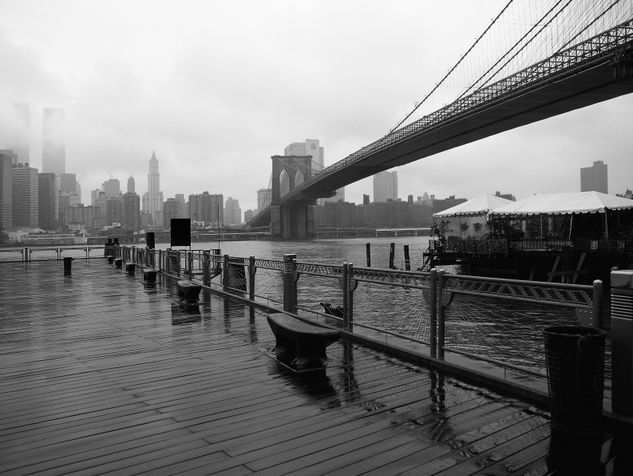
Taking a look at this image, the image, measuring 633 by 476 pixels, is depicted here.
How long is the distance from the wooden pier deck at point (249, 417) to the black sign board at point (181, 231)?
28.0ft

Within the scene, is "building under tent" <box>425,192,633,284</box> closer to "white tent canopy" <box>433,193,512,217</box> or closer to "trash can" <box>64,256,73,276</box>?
"white tent canopy" <box>433,193,512,217</box>

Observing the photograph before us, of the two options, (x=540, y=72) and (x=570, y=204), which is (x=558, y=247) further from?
(x=540, y=72)

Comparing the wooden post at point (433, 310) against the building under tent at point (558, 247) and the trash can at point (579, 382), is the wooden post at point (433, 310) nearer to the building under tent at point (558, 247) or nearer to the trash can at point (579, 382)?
the trash can at point (579, 382)

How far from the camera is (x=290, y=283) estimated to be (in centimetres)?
847

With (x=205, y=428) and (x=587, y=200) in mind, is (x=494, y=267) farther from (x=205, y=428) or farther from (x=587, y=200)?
(x=205, y=428)

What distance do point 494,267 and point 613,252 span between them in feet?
16.3

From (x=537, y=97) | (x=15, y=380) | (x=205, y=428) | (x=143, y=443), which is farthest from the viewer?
(x=537, y=97)

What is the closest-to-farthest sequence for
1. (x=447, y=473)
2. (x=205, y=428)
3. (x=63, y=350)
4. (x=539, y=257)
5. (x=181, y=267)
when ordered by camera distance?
(x=447, y=473) → (x=205, y=428) → (x=63, y=350) → (x=181, y=267) → (x=539, y=257)

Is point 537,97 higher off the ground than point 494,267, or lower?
higher

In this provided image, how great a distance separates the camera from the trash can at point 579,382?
11.4 ft


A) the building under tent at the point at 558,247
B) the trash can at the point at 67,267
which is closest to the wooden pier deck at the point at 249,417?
the trash can at the point at 67,267

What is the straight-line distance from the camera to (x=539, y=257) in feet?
72.2

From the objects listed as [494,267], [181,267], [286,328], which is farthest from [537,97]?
[286,328]

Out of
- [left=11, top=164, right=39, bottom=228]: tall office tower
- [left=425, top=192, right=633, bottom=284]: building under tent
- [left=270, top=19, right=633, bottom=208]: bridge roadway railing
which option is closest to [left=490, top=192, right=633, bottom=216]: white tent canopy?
[left=425, top=192, right=633, bottom=284]: building under tent
